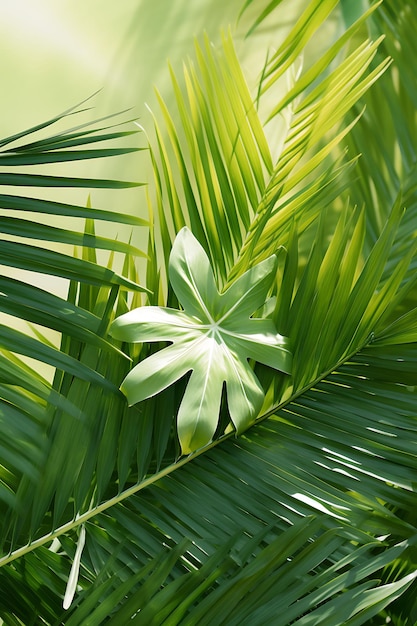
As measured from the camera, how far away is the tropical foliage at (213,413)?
1.85 ft

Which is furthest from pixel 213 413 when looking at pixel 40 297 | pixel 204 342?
pixel 40 297

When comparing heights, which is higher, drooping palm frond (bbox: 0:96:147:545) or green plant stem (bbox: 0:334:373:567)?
drooping palm frond (bbox: 0:96:147:545)

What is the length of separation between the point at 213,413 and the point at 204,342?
0.07 meters

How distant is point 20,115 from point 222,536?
56 centimetres

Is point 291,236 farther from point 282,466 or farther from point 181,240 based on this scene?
→ point 282,466

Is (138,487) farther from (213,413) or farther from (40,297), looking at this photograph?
(40,297)

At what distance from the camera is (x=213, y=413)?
621 millimetres

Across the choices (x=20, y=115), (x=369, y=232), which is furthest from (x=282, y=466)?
(x=20, y=115)

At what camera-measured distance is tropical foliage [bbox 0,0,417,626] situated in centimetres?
56

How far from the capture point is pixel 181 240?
67 cm

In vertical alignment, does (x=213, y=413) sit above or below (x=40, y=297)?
below

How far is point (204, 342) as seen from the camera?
652 mm

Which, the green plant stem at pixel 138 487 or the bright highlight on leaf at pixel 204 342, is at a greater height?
the bright highlight on leaf at pixel 204 342

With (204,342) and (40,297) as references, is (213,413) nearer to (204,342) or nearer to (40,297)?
(204,342)
